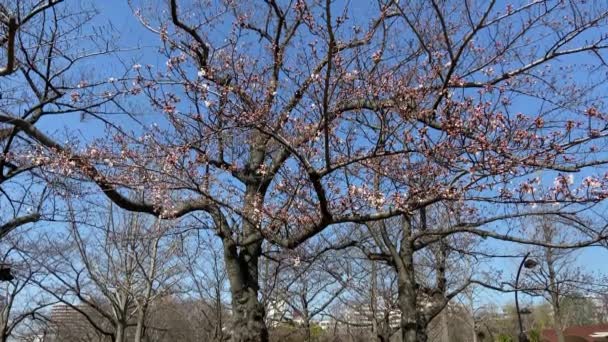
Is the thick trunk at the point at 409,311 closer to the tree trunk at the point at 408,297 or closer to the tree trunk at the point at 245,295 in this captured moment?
the tree trunk at the point at 408,297

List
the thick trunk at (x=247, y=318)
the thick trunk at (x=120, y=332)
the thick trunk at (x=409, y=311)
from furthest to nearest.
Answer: the thick trunk at (x=120, y=332)
the thick trunk at (x=409, y=311)
the thick trunk at (x=247, y=318)

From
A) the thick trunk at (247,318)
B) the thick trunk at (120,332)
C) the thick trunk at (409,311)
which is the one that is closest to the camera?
the thick trunk at (247,318)

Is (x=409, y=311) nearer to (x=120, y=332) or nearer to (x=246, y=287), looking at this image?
(x=246, y=287)

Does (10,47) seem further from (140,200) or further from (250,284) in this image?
(250,284)

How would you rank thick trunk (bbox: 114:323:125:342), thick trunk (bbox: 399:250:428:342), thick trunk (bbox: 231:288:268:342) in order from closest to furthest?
thick trunk (bbox: 231:288:268:342) < thick trunk (bbox: 399:250:428:342) < thick trunk (bbox: 114:323:125:342)

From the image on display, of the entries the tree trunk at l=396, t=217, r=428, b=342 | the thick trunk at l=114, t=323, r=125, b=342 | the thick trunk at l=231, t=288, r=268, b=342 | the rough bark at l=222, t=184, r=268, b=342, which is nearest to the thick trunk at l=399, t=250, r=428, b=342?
the tree trunk at l=396, t=217, r=428, b=342

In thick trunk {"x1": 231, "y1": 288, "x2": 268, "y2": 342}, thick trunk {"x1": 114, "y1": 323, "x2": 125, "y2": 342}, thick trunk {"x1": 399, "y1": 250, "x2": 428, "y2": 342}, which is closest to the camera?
thick trunk {"x1": 231, "y1": 288, "x2": 268, "y2": 342}

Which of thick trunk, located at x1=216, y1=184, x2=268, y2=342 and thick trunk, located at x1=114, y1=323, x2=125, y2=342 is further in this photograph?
thick trunk, located at x1=114, y1=323, x2=125, y2=342

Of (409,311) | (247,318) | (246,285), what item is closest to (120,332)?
(409,311)

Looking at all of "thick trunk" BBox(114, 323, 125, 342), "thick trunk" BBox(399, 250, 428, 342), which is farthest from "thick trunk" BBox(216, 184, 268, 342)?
"thick trunk" BBox(114, 323, 125, 342)

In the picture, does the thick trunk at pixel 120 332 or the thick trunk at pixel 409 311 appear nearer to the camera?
the thick trunk at pixel 409 311

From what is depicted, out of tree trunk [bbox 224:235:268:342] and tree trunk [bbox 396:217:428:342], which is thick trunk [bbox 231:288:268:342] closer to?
tree trunk [bbox 224:235:268:342]

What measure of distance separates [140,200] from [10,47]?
256cm

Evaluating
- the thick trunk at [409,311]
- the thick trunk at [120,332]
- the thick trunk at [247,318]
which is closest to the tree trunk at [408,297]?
the thick trunk at [409,311]
